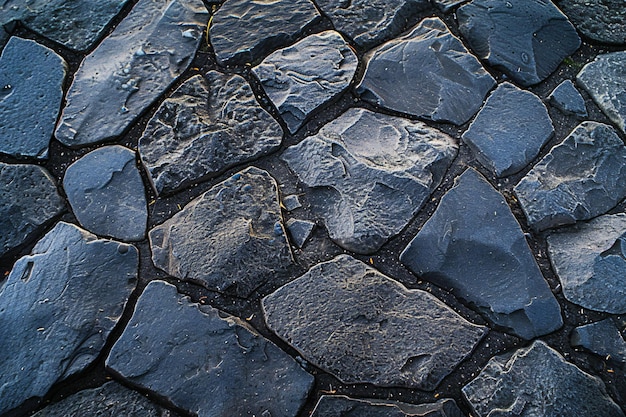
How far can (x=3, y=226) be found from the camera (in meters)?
1.88

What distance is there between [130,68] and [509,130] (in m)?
1.26

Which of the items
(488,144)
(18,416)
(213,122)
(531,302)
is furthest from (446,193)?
(18,416)

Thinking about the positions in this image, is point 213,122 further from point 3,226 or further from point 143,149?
point 3,226

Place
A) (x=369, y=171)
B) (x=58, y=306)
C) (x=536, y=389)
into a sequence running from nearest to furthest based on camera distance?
(x=536, y=389) < (x=58, y=306) < (x=369, y=171)

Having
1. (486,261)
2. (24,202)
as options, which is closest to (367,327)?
(486,261)

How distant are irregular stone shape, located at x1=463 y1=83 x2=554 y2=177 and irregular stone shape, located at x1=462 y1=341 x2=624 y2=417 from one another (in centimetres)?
56

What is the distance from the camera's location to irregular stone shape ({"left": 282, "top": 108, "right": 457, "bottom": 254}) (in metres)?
1.82

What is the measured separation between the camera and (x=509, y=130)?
1967mm

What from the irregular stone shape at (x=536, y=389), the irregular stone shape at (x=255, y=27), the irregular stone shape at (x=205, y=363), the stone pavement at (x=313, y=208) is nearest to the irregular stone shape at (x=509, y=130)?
the stone pavement at (x=313, y=208)

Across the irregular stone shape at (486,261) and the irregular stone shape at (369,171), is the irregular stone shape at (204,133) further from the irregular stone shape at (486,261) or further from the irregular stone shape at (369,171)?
the irregular stone shape at (486,261)

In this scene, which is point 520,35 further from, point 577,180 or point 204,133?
point 204,133

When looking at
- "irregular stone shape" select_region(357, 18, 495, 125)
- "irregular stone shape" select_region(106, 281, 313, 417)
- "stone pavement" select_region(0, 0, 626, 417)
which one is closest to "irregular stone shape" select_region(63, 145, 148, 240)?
"stone pavement" select_region(0, 0, 626, 417)

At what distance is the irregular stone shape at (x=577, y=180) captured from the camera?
1838mm

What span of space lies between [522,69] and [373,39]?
51 cm
